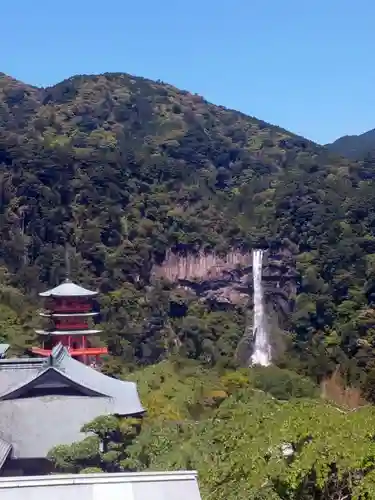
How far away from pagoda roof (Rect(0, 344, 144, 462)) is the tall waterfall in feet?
118

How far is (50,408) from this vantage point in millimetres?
15570

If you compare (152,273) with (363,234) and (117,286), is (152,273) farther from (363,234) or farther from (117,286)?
(363,234)

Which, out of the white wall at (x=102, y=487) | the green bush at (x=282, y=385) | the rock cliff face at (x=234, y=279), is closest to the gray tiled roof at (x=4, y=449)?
the white wall at (x=102, y=487)

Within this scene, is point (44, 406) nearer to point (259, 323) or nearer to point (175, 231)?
point (259, 323)

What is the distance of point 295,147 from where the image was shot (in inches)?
3354

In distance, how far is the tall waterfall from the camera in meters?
52.8

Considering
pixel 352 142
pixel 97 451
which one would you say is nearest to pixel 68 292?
pixel 97 451

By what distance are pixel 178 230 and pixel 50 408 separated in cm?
4399

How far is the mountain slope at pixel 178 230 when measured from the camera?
51344 millimetres

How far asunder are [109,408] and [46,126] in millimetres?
58679

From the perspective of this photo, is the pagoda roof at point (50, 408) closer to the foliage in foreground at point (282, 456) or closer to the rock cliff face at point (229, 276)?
the foliage in foreground at point (282, 456)

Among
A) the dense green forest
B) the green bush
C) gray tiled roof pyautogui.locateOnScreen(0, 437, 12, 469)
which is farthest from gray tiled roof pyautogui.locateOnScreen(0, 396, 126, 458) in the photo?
the green bush

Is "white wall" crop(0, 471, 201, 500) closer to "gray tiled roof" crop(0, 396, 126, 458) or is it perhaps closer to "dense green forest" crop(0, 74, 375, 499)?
"gray tiled roof" crop(0, 396, 126, 458)

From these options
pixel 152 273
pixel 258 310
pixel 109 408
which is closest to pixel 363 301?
pixel 258 310
